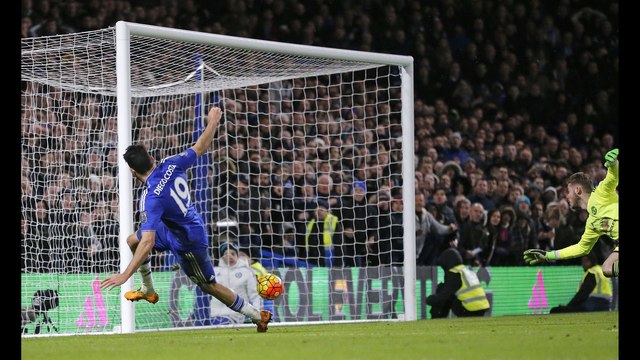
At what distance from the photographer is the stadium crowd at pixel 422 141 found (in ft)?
42.2

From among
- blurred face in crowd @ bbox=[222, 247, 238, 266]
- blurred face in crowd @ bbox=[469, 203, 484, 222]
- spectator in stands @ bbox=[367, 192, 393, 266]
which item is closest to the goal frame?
spectator in stands @ bbox=[367, 192, 393, 266]

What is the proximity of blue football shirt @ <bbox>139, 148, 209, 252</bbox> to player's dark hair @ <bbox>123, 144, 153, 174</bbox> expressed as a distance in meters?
0.09

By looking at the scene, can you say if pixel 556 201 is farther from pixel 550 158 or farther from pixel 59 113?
pixel 59 113

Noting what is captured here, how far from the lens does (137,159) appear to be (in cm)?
950

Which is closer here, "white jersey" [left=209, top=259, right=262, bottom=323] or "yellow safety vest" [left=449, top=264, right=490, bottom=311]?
"white jersey" [left=209, top=259, right=262, bottom=323]

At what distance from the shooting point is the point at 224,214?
14758 millimetres

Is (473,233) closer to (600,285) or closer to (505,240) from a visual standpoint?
(505,240)

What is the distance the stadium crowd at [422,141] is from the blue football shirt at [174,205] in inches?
108

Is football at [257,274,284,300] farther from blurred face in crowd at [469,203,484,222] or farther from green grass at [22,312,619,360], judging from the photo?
blurred face in crowd at [469,203,484,222]

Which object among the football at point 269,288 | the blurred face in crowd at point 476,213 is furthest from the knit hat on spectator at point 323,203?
the football at point 269,288

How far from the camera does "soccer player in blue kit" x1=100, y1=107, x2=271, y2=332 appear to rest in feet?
31.0

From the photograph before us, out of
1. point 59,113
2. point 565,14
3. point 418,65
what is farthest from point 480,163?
point 59,113

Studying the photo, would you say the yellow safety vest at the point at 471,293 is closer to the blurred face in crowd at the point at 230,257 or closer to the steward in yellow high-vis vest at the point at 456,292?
the steward in yellow high-vis vest at the point at 456,292

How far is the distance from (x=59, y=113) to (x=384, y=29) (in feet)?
30.3
